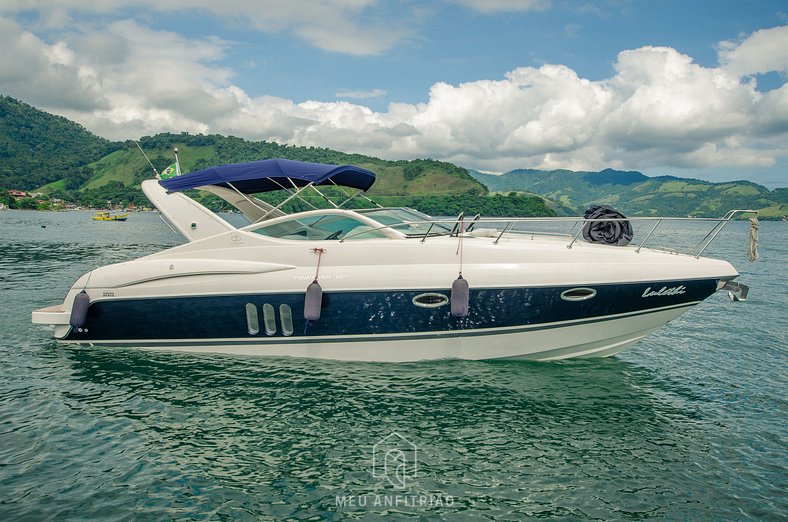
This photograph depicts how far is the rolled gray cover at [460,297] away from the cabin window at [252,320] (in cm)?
324

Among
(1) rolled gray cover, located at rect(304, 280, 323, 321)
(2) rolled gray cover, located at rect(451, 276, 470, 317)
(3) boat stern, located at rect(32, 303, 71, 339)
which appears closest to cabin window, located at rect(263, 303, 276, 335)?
(1) rolled gray cover, located at rect(304, 280, 323, 321)

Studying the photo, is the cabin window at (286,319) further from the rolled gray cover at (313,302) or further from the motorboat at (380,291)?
the rolled gray cover at (313,302)

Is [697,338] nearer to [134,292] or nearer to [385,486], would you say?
[385,486]

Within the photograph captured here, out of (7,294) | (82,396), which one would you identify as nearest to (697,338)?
(82,396)

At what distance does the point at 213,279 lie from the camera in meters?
8.41

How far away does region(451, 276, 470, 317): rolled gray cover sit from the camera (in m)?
7.58

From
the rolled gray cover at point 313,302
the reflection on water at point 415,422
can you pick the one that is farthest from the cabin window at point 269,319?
the rolled gray cover at point 313,302

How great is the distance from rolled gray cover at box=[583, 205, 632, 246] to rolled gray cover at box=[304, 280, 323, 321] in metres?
4.65

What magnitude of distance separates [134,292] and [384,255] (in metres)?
4.34

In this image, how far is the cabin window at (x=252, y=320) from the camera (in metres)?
8.33

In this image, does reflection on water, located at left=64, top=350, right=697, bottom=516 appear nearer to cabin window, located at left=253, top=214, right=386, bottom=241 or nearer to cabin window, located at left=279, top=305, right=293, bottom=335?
cabin window, located at left=279, top=305, right=293, bottom=335

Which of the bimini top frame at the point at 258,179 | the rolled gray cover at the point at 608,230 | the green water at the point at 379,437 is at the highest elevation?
the bimini top frame at the point at 258,179

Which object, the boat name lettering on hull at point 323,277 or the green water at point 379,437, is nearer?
the green water at point 379,437

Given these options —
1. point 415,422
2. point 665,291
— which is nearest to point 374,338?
point 415,422
